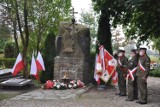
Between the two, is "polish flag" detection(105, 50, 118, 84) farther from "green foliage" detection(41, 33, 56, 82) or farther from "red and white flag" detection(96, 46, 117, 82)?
"green foliage" detection(41, 33, 56, 82)

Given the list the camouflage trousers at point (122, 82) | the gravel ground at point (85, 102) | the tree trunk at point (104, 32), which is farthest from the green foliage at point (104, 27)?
the gravel ground at point (85, 102)

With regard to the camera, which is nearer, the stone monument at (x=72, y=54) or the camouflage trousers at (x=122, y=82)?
the camouflage trousers at (x=122, y=82)

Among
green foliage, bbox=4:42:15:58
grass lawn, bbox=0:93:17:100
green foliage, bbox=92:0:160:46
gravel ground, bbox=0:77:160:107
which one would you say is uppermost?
green foliage, bbox=92:0:160:46

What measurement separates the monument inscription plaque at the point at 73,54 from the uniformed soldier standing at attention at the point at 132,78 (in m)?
3.99

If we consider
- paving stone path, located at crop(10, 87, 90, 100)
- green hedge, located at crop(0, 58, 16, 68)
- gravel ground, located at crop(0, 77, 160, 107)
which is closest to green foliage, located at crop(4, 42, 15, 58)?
green hedge, located at crop(0, 58, 16, 68)

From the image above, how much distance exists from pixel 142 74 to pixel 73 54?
5237 mm

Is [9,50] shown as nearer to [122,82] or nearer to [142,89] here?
[122,82]

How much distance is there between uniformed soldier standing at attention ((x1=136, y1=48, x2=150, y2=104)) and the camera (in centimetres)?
1030

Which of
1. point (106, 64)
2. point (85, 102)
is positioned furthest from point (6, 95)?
point (106, 64)

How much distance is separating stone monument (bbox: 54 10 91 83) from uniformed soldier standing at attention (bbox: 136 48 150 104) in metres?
4.60

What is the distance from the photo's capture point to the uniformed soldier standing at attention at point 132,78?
10914 millimetres

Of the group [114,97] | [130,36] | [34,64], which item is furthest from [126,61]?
[130,36]

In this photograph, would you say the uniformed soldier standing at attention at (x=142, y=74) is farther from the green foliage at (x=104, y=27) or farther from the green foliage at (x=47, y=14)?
the green foliage at (x=47, y=14)

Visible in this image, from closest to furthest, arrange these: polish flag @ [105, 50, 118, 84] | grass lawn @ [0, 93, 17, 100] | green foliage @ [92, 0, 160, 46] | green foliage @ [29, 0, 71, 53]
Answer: grass lawn @ [0, 93, 17, 100] < green foliage @ [92, 0, 160, 46] < polish flag @ [105, 50, 118, 84] < green foliage @ [29, 0, 71, 53]
